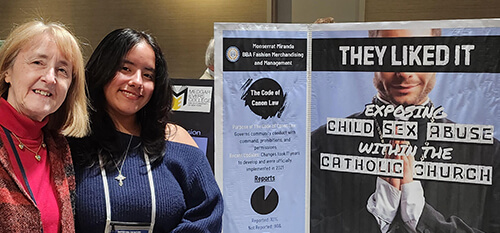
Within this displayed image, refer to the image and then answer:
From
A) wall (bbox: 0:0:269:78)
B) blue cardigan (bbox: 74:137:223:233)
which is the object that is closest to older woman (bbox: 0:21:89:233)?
blue cardigan (bbox: 74:137:223:233)

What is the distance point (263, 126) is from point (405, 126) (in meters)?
0.68

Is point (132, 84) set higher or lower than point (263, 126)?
higher

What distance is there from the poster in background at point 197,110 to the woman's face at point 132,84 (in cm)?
125

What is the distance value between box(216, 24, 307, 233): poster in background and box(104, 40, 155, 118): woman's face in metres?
0.74

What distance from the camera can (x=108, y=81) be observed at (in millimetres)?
1790

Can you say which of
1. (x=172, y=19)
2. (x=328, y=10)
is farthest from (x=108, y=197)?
(x=172, y=19)

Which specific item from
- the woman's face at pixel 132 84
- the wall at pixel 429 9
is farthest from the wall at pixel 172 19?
the woman's face at pixel 132 84

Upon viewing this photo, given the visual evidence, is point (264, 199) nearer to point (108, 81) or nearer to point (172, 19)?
point (108, 81)

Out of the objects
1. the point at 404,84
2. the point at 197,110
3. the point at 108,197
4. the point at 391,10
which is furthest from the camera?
the point at 391,10

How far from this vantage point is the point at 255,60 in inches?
102

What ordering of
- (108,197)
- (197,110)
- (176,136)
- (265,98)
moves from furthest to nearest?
(197,110) → (265,98) → (176,136) → (108,197)

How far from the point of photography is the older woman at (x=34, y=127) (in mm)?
1373

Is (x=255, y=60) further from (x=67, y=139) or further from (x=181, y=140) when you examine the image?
(x=67, y=139)

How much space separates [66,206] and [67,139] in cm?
31
